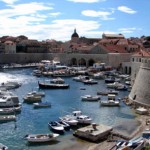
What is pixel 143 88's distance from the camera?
43.3m

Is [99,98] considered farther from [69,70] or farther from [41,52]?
[41,52]

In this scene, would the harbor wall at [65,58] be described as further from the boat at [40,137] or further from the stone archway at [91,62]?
the boat at [40,137]

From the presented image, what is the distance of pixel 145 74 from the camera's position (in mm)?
44531

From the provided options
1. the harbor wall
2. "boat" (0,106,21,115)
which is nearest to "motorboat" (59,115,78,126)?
"boat" (0,106,21,115)

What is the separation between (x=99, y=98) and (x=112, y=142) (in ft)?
71.5

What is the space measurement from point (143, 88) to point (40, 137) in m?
16.7

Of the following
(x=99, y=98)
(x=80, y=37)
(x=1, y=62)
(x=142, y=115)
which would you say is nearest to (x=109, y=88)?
(x=99, y=98)

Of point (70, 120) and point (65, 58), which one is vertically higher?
point (65, 58)

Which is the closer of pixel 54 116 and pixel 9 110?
pixel 54 116

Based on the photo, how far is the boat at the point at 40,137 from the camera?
1189 inches

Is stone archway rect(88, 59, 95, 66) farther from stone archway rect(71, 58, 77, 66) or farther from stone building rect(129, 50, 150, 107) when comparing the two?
stone building rect(129, 50, 150, 107)

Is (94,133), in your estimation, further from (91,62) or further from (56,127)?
(91,62)

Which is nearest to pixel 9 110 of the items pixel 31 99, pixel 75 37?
pixel 31 99

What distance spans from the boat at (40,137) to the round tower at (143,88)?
14.3 metres
